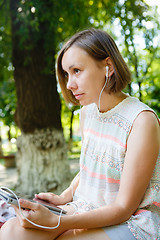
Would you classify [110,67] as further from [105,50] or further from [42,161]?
[42,161]

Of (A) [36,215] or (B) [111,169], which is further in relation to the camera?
(B) [111,169]

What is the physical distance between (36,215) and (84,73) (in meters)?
0.80

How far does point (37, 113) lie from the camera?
4891mm

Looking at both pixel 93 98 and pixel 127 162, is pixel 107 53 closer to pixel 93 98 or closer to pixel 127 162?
pixel 93 98

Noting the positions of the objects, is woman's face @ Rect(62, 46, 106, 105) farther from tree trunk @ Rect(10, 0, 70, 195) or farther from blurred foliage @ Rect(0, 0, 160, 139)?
tree trunk @ Rect(10, 0, 70, 195)

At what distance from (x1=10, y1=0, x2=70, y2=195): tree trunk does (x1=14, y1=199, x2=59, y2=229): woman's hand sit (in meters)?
3.67

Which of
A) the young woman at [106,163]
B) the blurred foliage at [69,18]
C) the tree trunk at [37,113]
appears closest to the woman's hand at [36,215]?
the young woman at [106,163]

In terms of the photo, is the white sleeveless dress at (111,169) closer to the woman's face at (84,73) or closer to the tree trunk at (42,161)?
the woman's face at (84,73)

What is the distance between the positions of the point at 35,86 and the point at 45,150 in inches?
44.3

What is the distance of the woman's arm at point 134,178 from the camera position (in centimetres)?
138

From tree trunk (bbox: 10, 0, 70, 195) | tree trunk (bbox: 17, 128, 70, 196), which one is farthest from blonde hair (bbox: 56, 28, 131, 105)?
tree trunk (bbox: 17, 128, 70, 196)

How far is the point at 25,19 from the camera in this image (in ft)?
14.5

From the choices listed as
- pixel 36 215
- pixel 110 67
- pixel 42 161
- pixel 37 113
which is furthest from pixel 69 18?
pixel 36 215

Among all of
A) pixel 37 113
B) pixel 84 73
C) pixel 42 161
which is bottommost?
pixel 42 161
